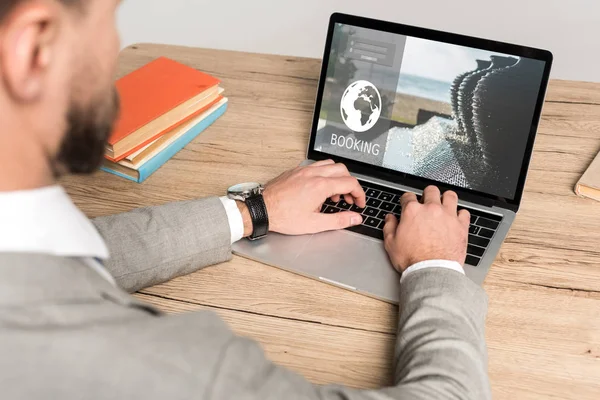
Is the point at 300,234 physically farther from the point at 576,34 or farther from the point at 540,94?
the point at 576,34

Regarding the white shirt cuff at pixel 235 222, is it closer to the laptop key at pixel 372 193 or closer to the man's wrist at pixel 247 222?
the man's wrist at pixel 247 222

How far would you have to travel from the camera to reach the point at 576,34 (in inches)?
126

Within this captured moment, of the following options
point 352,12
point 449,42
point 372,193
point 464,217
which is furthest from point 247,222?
point 352,12

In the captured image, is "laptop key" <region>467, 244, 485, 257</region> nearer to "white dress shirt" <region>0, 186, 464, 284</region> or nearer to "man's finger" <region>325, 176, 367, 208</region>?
"man's finger" <region>325, 176, 367, 208</region>

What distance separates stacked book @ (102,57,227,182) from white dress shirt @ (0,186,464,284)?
60 centimetres

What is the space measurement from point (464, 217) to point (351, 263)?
0.70 ft

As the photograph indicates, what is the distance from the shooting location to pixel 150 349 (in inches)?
29.9

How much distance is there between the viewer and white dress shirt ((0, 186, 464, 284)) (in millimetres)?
739

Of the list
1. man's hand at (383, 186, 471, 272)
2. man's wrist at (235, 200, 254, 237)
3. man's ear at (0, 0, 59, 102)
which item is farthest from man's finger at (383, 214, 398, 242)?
man's ear at (0, 0, 59, 102)

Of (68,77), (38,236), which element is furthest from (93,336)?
(68,77)

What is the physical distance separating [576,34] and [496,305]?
7.81 ft

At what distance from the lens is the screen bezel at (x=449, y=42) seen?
1324 millimetres

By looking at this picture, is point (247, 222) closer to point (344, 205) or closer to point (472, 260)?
point (344, 205)

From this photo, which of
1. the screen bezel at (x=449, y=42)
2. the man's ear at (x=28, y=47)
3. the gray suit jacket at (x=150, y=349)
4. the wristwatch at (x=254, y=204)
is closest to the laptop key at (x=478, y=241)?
the screen bezel at (x=449, y=42)
